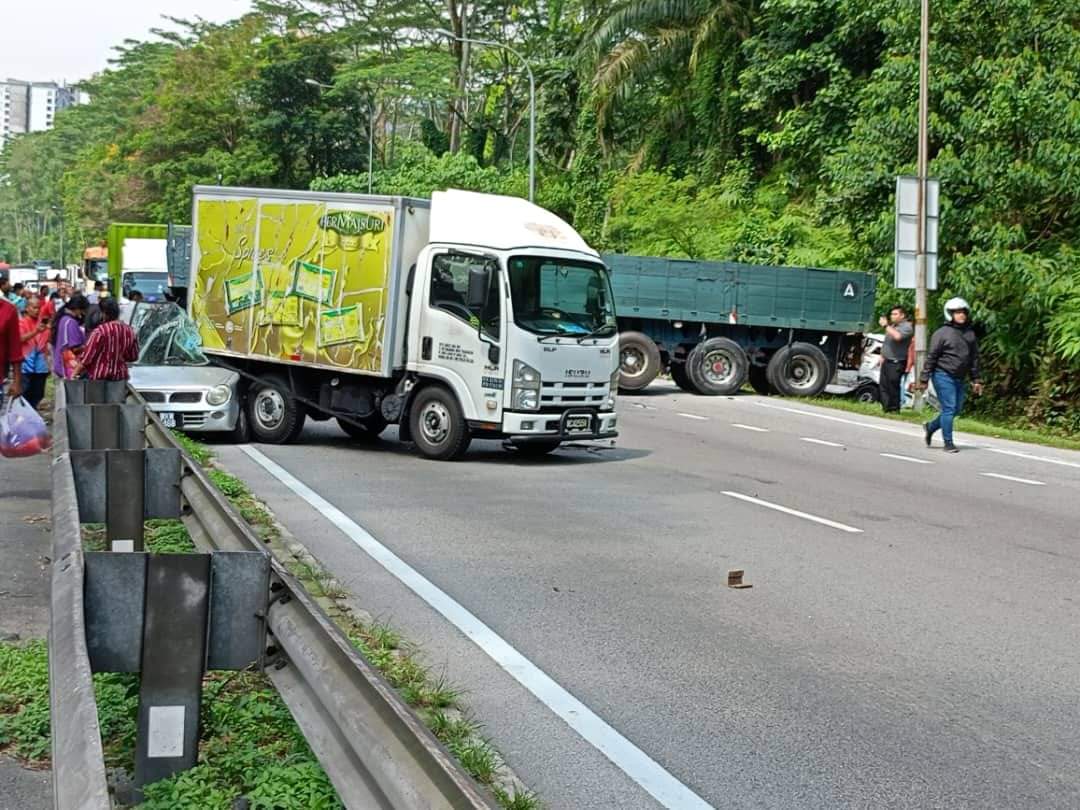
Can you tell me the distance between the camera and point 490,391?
14.5m

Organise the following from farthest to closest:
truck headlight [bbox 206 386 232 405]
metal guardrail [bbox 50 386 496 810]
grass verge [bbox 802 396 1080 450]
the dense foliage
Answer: the dense foliage → grass verge [bbox 802 396 1080 450] → truck headlight [bbox 206 386 232 405] → metal guardrail [bbox 50 386 496 810]

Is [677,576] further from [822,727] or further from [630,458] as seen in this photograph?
[630,458]

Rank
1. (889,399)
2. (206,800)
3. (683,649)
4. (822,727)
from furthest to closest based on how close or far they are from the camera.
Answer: (889,399)
(683,649)
(822,727)
(206,800)

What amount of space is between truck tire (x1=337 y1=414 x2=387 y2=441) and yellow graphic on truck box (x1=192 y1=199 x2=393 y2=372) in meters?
0.77

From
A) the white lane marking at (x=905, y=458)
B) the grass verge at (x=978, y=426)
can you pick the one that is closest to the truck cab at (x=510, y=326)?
the white lane marking at (x=905, y=458)

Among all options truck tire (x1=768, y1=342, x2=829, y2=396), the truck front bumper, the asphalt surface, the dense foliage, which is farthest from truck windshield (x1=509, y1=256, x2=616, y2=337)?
truck tire (x1=768, y1=342, x2=829, y2=396)

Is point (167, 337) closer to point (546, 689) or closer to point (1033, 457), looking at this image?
point (1033, 457)

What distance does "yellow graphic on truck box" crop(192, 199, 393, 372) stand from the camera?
50.2 feet

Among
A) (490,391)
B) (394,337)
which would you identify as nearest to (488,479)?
(490,391)

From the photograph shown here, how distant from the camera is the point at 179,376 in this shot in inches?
641

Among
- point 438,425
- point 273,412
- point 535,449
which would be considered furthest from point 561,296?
point 273,412

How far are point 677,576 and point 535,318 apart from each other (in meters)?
6.09

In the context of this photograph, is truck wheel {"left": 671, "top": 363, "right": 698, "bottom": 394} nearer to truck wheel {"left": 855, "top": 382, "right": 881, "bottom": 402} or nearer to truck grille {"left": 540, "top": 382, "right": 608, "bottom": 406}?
truck wheel {"left": 855, "top": 382, "right": 881, "bottom": 402}

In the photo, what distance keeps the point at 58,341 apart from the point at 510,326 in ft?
23.2
